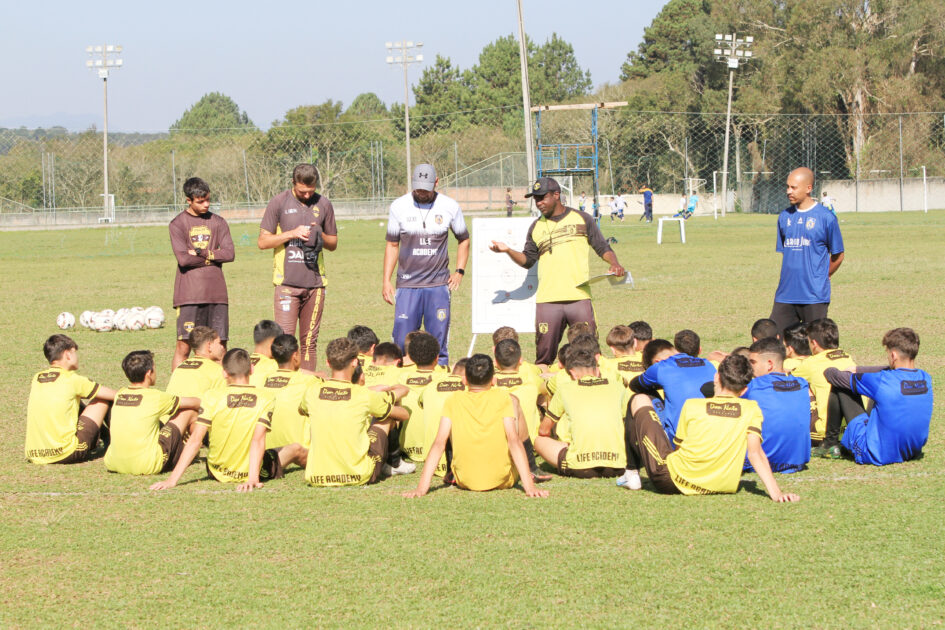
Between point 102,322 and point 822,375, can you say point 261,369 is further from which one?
point 102,322

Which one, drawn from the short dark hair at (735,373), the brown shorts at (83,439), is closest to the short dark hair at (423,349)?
the short dark hair at (735,373)

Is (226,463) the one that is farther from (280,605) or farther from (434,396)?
(280,605)

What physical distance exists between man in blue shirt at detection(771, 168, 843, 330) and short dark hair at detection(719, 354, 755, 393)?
9.68 ft

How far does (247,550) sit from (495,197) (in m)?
57.4

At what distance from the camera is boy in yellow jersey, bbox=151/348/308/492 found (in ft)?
22.1

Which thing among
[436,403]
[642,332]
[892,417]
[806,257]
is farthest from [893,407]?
[436,403]

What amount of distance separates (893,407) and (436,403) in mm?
3163

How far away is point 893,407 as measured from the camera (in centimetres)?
679

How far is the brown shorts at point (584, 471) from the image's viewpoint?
6859 millimetres

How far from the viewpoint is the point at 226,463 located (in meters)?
6.95

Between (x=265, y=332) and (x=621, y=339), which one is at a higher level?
(x=265, y=332)

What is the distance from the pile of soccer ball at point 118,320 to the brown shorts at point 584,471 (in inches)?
404

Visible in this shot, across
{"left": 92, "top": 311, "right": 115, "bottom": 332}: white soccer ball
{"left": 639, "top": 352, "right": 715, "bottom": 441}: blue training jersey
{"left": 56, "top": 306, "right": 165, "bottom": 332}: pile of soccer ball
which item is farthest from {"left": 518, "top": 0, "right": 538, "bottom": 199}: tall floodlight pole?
{"left": 639, "top": 352, "right": 715, "bottom": 441}: blue training jersey

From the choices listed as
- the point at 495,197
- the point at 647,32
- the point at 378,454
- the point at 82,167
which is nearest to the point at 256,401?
the point at 378,454
